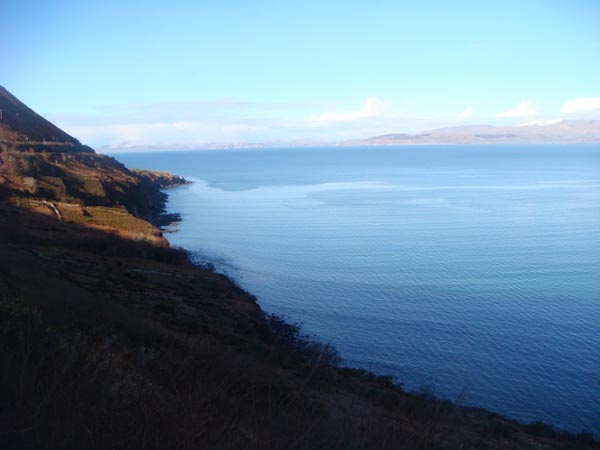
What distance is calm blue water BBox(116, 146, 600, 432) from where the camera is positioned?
19.9 meters

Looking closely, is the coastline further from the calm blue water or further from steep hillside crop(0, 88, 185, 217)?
steep hillside crop(0, 88, 185, 217)

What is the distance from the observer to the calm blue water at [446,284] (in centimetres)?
1989

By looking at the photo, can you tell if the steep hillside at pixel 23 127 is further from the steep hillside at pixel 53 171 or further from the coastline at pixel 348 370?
the coastline at pixel 348 370

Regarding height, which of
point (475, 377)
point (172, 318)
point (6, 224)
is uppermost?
point (6, 224)

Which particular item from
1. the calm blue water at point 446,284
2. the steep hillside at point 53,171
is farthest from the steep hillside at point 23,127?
the calm blue water at point 446,284

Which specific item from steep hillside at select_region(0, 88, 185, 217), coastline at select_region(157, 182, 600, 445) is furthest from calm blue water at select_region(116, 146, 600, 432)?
steep hillside at select_region(0, 88, 185, 217)

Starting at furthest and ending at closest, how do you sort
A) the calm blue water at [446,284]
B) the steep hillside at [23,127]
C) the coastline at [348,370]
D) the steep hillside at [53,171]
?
the steep hillside at [23,127]
the steep hillside at [53,171]
the calm blue water at [446,284]
the coastline at [348,370]

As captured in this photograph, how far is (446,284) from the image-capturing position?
3109 cm

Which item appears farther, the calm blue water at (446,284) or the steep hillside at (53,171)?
the steep hillside at (53,171)

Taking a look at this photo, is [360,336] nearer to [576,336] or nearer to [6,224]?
[576,336]

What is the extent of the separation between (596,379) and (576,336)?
4.26 meters

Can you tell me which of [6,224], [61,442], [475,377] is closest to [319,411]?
[61,442]

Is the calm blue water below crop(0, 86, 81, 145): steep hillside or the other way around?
below

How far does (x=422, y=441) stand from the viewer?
14.2 ft
